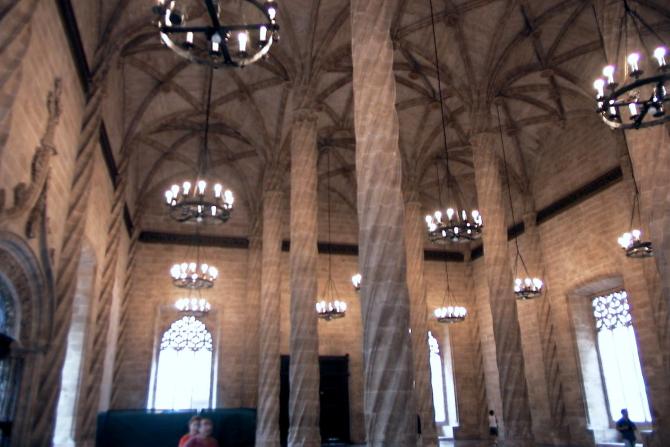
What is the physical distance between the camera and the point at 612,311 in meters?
19.8

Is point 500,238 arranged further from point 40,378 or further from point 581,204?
point 40,378

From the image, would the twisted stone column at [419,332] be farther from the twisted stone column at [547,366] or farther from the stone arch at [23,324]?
the stone arch at [23,324]

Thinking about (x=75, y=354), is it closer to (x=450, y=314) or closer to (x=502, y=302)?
(x=502, y=302)

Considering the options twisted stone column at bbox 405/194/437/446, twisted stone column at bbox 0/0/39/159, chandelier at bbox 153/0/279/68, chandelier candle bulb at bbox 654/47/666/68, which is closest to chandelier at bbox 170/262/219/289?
twisted stone column at bbox 405/194/437/446

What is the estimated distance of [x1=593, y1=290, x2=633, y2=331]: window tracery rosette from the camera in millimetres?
19188

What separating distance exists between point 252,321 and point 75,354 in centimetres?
810

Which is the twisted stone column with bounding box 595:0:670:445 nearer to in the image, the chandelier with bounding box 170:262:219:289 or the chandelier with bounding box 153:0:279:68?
the chandelier with bounding box 153:0:279:68

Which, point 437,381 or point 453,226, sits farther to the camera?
point 437,381

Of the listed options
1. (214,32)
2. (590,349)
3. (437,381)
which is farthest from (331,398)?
(214,32)

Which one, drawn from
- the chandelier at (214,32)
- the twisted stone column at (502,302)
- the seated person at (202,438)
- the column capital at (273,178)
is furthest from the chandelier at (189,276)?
the seated person at (202,438)

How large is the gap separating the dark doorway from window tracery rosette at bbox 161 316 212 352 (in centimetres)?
341

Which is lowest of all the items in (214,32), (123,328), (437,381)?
(437,381)

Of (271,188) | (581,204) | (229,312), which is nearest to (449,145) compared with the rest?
(581,204)

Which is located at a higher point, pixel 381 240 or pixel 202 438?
pixel 381 240
